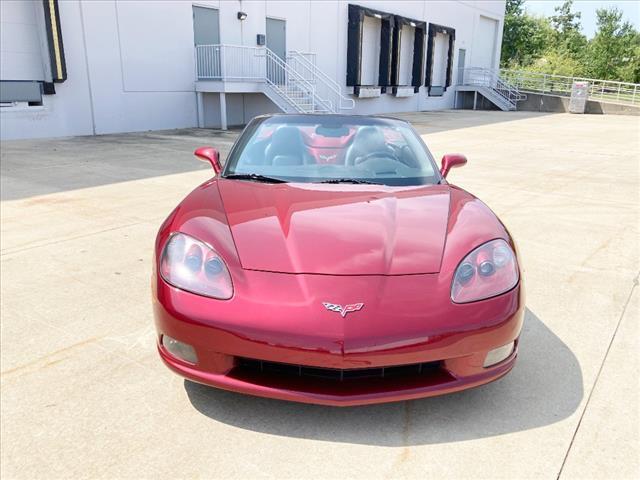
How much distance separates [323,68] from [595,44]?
46.6m

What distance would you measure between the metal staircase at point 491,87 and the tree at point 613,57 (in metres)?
27.1

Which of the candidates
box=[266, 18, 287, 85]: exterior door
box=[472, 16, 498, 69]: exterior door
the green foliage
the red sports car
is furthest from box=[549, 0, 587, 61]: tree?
the red sports car

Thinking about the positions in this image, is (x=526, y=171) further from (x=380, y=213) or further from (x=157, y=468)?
(x=157, y=468)

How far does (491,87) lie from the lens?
32312mm

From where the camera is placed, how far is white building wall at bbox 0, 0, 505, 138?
13.5 meters

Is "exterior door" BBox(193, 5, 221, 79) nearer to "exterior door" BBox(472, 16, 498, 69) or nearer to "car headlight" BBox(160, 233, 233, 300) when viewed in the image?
"car headlight" BBox(160, 233, 233, 300)

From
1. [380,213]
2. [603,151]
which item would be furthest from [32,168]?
[603,151]

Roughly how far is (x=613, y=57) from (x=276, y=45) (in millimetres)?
48541

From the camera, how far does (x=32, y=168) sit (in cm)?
881

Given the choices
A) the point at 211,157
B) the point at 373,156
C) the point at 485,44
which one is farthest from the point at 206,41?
the point at 485,44

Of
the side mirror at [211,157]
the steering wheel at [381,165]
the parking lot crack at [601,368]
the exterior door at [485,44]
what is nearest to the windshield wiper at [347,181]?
the steering wheel at [381,165]

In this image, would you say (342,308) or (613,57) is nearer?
(342,308)

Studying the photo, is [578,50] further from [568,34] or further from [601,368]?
[601,368]

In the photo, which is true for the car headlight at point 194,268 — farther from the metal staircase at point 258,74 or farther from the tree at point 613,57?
the tree at point 613,57
